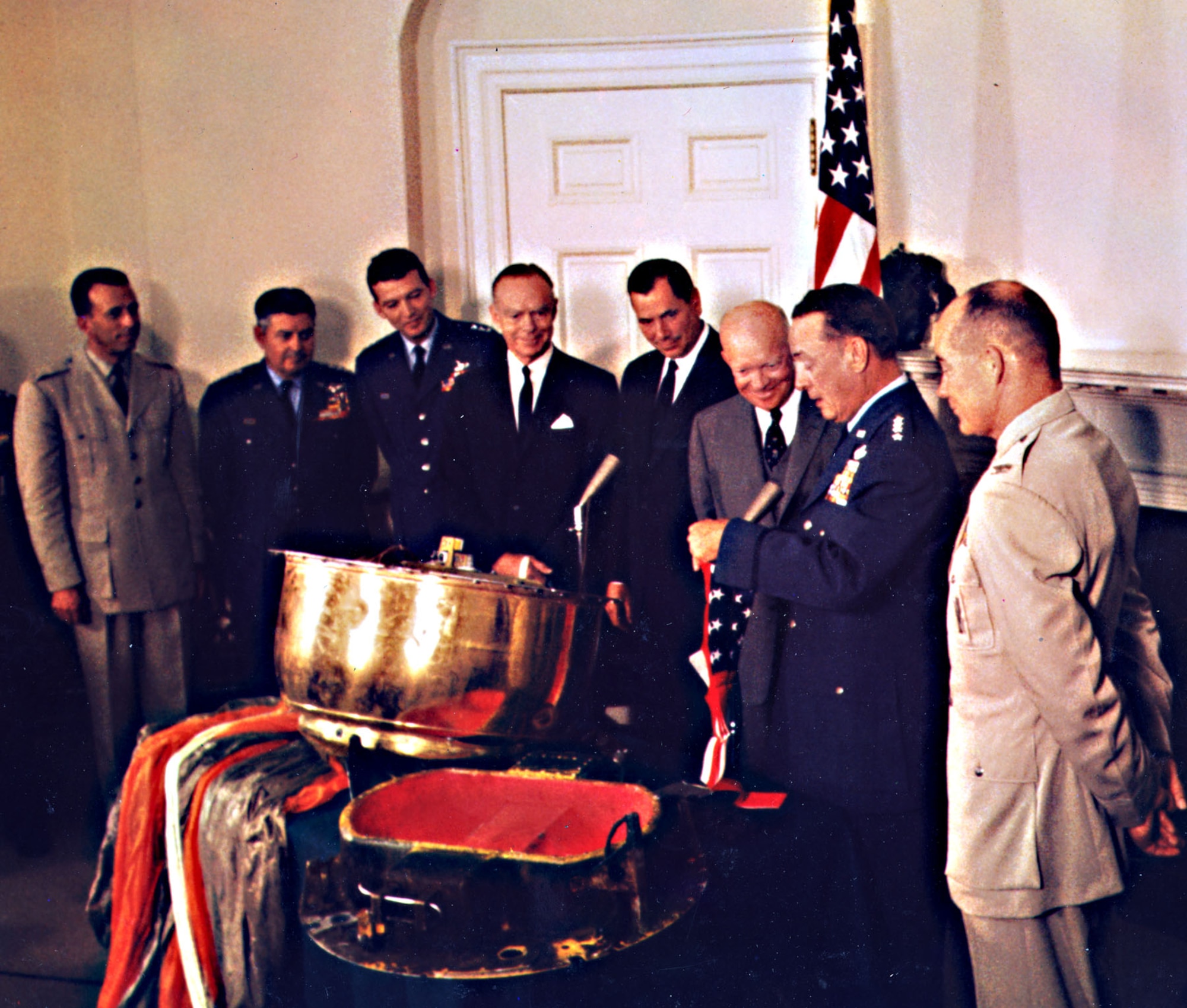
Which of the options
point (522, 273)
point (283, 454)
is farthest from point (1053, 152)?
point (283, 454)

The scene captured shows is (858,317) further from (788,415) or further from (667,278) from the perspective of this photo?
(667,278)

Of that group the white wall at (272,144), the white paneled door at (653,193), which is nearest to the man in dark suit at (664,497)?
the white paneled door at (653,193)

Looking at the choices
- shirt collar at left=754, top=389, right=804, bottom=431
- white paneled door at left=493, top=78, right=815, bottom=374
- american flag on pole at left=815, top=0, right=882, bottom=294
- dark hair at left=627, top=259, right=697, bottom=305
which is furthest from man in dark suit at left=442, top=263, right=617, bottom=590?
american flag on pole at left=815, top=0, right=882, bottom=294

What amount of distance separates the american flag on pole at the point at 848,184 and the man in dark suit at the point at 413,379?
818 mm

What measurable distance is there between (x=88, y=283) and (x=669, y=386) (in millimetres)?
1440

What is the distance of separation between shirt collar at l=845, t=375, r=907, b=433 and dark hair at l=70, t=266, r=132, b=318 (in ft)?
6.01

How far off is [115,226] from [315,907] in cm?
187

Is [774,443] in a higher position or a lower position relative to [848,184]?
lower

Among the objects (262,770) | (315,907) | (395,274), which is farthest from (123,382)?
(315,907)

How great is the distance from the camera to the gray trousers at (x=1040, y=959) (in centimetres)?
143

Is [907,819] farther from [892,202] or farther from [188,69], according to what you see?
[188,69]

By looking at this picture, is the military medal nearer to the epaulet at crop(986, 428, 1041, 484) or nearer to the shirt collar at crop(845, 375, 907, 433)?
the shirt collar at crop(845, 375, 907, 433)

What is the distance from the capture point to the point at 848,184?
2174mm

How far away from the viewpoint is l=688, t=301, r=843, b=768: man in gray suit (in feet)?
6.17
